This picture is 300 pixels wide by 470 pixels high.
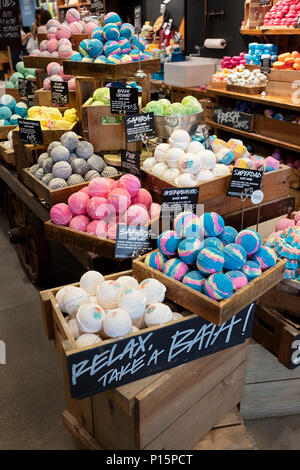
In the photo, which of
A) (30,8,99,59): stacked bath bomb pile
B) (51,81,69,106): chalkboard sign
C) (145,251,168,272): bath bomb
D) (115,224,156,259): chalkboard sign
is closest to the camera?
(145,251,168,272): bath bomb

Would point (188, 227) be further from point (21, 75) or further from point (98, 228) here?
point (21, 75)

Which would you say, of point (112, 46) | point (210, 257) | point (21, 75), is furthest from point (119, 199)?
point (21, 75)

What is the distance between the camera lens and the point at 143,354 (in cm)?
130

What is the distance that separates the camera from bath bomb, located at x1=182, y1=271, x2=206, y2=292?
1419mm

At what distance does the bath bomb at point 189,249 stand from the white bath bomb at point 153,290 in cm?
13

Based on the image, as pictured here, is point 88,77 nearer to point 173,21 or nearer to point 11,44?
point 11,44

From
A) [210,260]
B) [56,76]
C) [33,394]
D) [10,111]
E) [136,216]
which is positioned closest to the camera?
[210,260]

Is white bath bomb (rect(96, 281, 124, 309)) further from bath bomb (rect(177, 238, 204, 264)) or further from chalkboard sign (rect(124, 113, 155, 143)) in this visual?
chalkboard sign (rect(124, 113, 155, 143))

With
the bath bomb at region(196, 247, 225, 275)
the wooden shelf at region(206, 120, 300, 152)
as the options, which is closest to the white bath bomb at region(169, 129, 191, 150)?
the bath bomb at region(196, 247, 225, 275)

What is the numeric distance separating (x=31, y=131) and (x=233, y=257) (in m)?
1.80

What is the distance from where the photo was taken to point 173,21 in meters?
7.23

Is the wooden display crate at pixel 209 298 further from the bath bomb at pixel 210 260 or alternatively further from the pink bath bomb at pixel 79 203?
the pink bath bomb at pixel 79 203

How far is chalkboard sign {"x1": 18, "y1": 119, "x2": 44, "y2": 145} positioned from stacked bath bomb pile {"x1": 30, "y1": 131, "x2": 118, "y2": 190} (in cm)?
20

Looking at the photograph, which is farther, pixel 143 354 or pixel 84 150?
pixel 84 150
